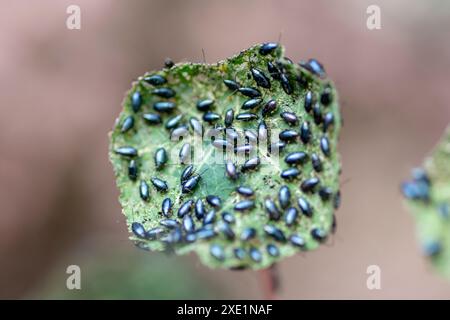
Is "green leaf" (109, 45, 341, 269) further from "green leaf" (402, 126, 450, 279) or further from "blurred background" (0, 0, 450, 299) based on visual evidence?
"blurred background" (0, 0, 450, 299)

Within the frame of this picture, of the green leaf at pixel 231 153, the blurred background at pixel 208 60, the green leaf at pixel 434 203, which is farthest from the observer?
the blurred background at pixel 208 60

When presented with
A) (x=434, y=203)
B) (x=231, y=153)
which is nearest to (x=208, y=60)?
(x=231, y=153)

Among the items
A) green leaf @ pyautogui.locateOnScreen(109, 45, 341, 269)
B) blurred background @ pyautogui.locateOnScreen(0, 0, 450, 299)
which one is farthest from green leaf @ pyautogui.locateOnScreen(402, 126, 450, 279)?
blurred background @ pyautogui.locateOnScreen(0, 0, 450, 299)

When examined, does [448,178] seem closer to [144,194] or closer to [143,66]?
[144,194]

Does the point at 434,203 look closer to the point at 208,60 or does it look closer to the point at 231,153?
the point at 231,153

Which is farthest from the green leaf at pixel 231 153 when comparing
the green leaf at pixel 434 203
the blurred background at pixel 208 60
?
the blurred background at pixel 208 60

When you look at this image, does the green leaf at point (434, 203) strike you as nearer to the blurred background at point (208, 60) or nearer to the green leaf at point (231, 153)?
the green leaf at point (231, 153)


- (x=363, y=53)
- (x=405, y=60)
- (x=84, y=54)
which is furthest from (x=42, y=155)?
(x=405, y=60)
